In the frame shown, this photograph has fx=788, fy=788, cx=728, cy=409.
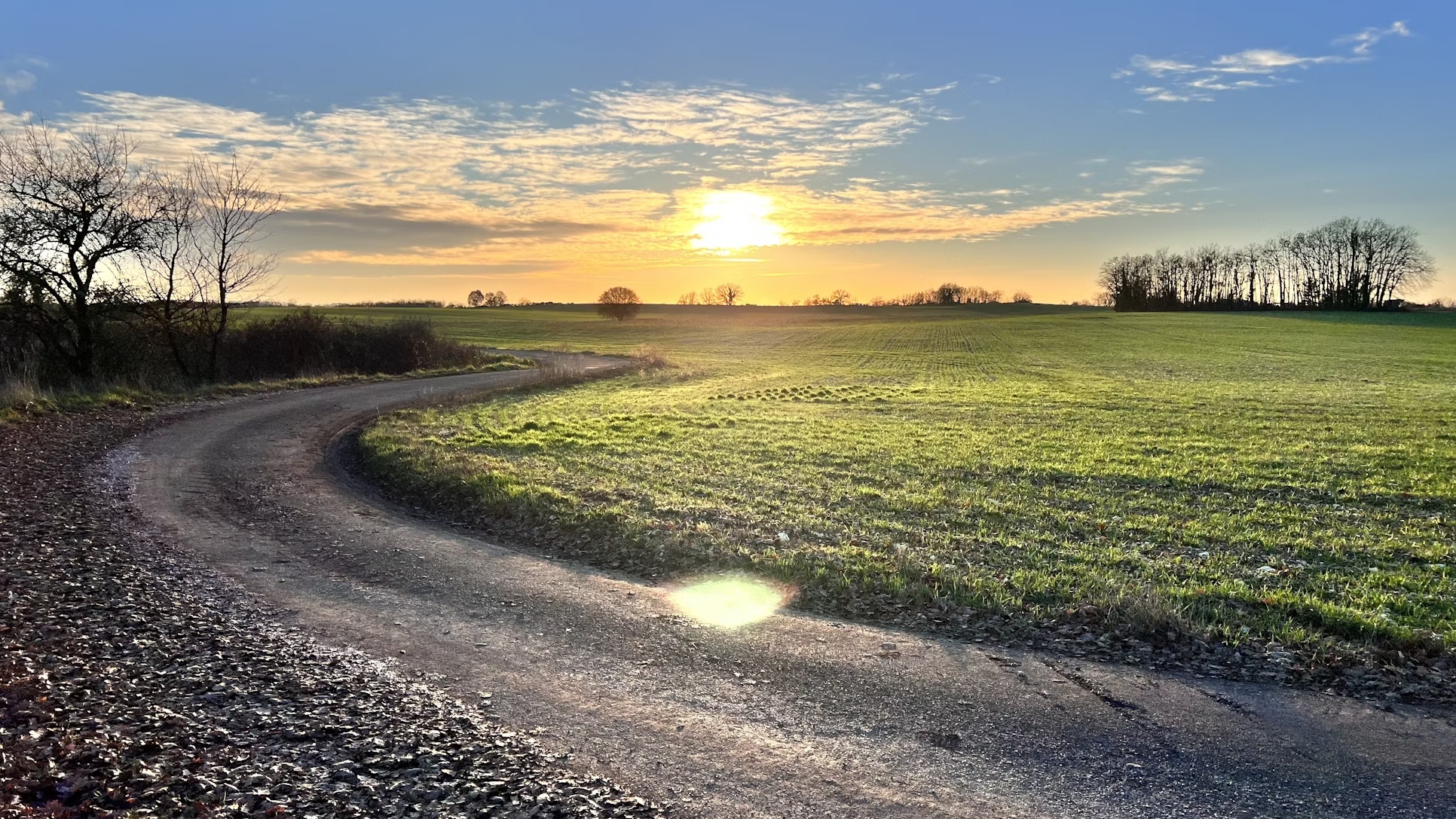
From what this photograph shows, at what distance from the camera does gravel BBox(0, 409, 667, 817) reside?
389cm

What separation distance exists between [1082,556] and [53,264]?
27597 millimetres

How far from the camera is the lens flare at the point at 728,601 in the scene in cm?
658

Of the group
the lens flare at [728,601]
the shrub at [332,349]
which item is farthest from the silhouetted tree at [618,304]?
the lens flare at [728,601]

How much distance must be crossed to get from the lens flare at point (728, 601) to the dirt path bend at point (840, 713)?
0.19m

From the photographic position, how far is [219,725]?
14.9ft

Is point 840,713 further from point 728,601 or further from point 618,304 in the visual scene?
point 618,304

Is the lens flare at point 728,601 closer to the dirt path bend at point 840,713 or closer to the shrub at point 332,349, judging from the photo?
the dirt path bend at point 840,713

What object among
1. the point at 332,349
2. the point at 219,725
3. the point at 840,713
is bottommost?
the point at 840,713

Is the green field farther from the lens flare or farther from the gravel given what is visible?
the gravel

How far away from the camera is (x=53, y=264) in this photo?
886 inches

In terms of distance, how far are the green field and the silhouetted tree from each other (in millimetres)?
71215

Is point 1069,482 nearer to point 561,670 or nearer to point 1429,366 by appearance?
point 561,670

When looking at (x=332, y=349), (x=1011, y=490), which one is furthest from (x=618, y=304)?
(x=1011, y=490)

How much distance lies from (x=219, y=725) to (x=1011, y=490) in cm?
1039
